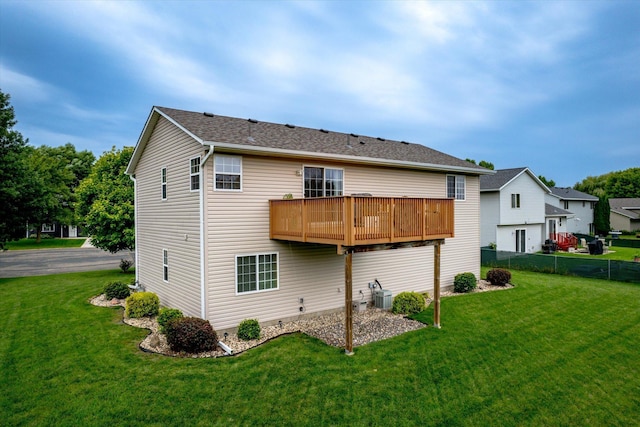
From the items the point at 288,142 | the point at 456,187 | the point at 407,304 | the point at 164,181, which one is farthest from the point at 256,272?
the point at 456,187

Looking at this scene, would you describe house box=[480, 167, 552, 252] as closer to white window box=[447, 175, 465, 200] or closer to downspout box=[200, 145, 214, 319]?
white window box=[447, 175, 465, 200]

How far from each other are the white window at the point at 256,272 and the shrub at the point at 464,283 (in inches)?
367

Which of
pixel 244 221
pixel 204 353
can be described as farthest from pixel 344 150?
pixel 204 353

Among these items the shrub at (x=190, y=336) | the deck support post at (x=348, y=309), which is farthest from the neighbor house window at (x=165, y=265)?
the deck support post at (x=348, y=309)

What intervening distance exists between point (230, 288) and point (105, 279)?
13991mm

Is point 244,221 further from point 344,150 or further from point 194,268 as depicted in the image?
point 344,150

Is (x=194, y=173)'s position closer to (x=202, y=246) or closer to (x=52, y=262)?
(x=202, y=246)

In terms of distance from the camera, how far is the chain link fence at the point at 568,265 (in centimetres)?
1847

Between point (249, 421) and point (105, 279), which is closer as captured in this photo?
point (249, 421)

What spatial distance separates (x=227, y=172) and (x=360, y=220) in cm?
448

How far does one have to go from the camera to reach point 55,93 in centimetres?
3422

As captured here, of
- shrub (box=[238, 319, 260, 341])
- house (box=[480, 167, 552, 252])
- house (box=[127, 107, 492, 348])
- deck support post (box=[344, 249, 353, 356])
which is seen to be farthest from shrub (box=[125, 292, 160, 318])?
house (box=[480, 167, 552, 252])

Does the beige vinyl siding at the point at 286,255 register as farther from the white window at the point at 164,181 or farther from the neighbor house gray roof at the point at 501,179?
the neighbor house gray roof at the point at 501,179

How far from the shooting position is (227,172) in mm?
10750
